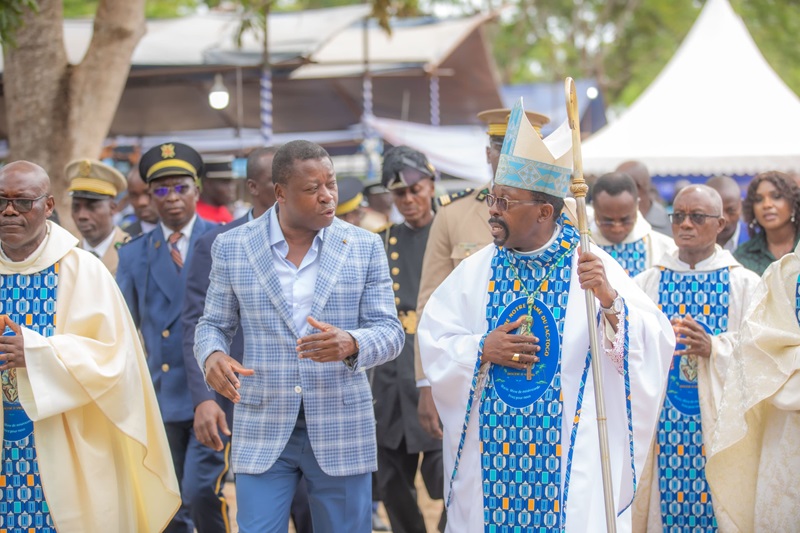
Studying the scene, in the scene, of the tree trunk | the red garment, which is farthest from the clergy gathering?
the tree trunk

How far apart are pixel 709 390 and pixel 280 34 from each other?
38.0 ft

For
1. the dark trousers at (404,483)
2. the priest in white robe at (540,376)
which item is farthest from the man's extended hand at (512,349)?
the dark trousers at (404,483)

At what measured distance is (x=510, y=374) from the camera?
5078 millimetres

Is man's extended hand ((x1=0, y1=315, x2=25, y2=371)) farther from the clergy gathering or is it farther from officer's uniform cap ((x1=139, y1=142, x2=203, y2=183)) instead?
officer's uniform cap ((x1=139, y1=142, x2=203, y2=183))

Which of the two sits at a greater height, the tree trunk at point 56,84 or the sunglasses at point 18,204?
the tree trunk at point 56,84

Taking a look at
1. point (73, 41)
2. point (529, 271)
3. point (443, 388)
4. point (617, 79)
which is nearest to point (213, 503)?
point (443, 388)

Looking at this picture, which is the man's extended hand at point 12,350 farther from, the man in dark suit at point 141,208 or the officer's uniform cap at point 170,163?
the man in dark suit at point 141,208

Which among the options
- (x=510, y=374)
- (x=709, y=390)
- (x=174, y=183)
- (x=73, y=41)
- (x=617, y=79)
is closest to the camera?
(x=510, y=374)

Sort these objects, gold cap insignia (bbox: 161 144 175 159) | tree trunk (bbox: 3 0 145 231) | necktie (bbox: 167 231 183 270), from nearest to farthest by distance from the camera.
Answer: necktie (bbox: 167 231 183 270) < gold cap insignia (bbox: 161 144 175 159) < tree trunk (bbox: 3 0 145 231)

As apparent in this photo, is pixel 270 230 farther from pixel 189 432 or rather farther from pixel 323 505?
pixel 189 432

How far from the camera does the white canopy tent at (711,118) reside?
14094mm

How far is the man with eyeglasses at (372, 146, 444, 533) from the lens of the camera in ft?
23.6

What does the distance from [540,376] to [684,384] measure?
1.81 meters

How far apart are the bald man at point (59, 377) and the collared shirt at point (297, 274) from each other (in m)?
0.98
